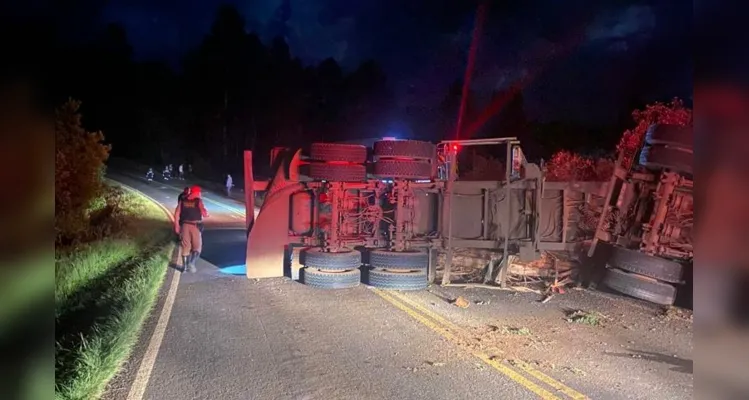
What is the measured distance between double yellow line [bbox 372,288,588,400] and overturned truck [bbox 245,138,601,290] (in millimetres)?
1325

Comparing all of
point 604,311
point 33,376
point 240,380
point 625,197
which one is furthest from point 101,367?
point 625,197

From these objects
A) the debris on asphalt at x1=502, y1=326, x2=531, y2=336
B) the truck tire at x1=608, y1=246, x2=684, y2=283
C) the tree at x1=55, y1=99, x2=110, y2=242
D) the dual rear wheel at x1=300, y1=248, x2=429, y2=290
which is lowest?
the debris on asphalt at x1=502, y1=326, x2=531, y2=336

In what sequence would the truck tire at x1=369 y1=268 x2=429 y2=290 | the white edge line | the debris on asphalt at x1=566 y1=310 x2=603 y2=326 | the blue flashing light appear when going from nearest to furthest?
the white edge line < the debris on asphalt at x1=566 y1=310 x2=603 y2=326 < the truck tire at x1=369 y1=268 x2=429 y2=290 < the blue flashing light

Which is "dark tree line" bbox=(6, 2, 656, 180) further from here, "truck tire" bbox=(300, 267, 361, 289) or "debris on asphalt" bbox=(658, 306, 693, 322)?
"debris on asphalt" bbox=(658, 306, 693, 322)

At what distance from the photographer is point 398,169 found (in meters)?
8.33

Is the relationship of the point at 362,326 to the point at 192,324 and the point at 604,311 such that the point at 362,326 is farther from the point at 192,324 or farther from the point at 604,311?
the point at 604,311

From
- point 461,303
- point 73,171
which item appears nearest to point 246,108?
point 73,171

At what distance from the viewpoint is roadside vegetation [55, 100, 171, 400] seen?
4.46 metres

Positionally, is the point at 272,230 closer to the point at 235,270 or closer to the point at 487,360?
the point at 235,270

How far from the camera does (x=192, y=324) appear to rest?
6055mm

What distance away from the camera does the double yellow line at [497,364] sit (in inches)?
165

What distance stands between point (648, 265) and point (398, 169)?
12.5 feet

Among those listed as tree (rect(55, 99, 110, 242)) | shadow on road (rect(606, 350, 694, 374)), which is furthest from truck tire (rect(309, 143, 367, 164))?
tree (rect(55, 99, 110, 242))

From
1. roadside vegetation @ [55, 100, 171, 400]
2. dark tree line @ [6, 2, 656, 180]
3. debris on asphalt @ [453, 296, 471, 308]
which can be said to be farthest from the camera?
dark tree line @ [6, 2, 656, 180]
